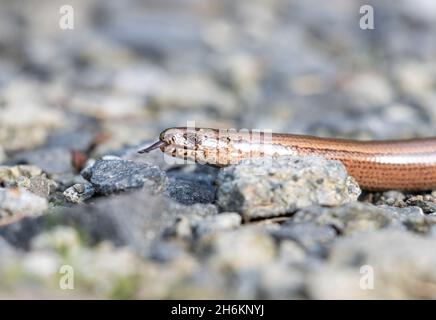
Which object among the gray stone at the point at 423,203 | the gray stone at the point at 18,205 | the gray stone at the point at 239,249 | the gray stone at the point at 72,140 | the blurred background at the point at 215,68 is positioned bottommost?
the gray stone at the point at 239,249

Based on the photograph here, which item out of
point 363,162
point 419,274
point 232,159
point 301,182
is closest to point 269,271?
point 419,274

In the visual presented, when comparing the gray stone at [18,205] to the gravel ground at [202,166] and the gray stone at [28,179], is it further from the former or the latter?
the gray stone at [28,179]

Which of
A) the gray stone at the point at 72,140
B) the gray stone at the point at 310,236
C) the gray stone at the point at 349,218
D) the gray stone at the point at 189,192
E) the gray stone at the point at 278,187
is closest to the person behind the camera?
the gray stone at the point at 310,236

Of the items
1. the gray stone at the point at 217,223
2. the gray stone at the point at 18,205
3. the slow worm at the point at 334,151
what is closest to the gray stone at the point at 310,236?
the gray stone at the point at 217,223

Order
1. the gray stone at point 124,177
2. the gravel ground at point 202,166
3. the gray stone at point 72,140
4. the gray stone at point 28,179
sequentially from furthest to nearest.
Answer: the gray stone at point 72,140 → the gray stone at point 28,179 → the gray stone at point 124,177 → the gravel ground at point 202,166

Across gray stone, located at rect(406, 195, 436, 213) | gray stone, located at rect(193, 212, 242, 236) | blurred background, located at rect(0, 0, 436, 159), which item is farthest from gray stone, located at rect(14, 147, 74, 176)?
gray stone, located at rect(406, 195, 436, 213)

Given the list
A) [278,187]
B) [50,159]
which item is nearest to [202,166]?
[50,159]

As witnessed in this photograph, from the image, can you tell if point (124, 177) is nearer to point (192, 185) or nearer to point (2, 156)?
point (192, 185)
